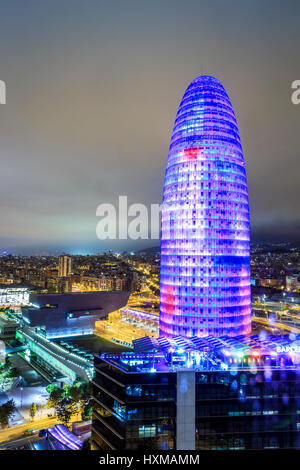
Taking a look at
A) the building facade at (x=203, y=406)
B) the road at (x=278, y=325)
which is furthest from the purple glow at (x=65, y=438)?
the road at (x=278, y=325)

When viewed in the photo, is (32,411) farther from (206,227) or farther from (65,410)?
(206,227)

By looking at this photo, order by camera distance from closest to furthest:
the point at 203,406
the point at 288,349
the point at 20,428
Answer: the point at 203,406
the point at 288,349
the point at 20,428

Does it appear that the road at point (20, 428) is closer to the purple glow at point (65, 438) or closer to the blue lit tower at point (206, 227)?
the purple glow at point (65, 438)

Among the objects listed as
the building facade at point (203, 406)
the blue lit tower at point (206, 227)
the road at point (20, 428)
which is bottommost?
the road at point (20, 428)

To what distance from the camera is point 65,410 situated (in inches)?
1892

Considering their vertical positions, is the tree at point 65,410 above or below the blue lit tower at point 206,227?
below

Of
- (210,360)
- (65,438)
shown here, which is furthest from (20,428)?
(210,360)

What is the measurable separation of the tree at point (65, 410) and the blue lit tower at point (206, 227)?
32938 mm

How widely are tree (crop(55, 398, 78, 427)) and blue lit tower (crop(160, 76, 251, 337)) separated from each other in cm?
3294

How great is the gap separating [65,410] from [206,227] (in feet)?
149

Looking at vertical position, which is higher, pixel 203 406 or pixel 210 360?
pixel 210 360

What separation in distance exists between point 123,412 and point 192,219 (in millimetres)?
48082

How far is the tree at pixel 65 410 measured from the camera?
47.7m
